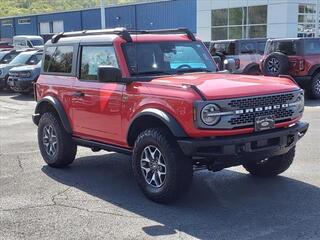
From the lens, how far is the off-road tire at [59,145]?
775cm

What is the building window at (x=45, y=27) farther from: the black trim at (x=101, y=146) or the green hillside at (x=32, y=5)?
the black trim at (x=101, y=146)

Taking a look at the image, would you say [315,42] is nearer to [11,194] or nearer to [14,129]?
[14,129]

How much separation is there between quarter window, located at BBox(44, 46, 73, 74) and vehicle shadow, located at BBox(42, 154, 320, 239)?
149 centimetres

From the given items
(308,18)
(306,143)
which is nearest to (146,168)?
(306,143)

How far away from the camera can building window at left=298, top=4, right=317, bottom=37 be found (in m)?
35.2

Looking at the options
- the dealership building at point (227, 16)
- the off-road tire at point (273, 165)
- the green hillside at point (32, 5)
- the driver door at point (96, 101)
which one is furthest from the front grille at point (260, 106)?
the green hillside at point (32, 5)

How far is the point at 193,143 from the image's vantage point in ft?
18.0

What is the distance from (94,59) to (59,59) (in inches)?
A: 37.4

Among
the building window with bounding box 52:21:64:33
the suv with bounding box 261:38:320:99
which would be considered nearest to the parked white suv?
the suv with bounding box 261:38:320:99

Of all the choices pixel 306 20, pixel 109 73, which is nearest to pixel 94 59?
pixel 109 73

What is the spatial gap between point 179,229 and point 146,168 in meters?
1.14

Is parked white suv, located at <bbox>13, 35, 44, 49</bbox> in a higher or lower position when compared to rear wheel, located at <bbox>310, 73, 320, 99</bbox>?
higher

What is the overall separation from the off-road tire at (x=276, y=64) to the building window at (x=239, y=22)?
20072 mm

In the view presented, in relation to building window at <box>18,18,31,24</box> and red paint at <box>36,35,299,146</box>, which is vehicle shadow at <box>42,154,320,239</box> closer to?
red paint at <box>36,35,299,146</box>
